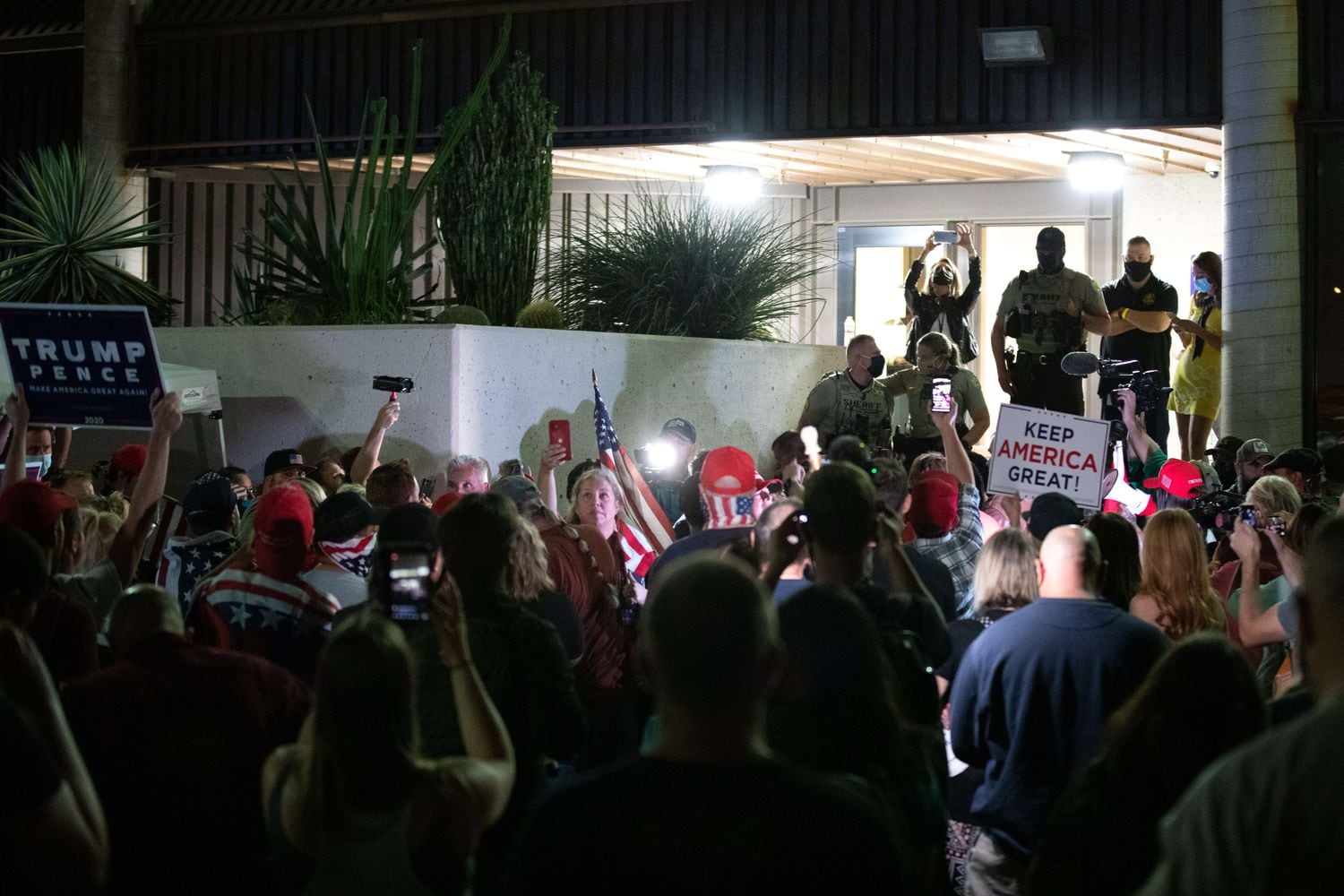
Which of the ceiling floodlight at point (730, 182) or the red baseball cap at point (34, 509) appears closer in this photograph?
the red baseball cap at point (34, 509)

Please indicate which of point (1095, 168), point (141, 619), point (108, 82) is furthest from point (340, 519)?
point (108, 82)

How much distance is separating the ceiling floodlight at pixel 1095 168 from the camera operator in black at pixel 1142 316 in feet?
7.02

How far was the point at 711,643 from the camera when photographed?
237cm

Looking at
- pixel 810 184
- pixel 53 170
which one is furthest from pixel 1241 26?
pixel 53 170

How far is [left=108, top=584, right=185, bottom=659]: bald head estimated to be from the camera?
3477 millimetres

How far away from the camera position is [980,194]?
1698 centimetres

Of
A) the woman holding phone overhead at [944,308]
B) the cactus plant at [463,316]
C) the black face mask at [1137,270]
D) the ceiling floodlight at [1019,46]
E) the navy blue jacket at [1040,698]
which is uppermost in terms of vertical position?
the ceiling floodlight at [1019,46]

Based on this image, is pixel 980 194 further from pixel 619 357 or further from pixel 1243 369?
pixel 619 357

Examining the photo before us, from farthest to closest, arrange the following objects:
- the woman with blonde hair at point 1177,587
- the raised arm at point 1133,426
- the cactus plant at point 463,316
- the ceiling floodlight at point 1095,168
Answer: the ceiling floodlight at point 1095,168
the cactus plant at point 463,316
the raised arm at point 1133,426
the woman with blonde hair at point 1177,587

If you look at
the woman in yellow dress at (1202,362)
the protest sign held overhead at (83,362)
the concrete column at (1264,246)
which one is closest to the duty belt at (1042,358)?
the woman in yellow dress at (1202,362)

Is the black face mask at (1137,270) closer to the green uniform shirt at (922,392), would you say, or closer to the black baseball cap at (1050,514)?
the green uniform shirt at (922,392)

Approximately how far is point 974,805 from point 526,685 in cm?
138

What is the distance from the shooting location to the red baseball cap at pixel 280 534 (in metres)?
4.71

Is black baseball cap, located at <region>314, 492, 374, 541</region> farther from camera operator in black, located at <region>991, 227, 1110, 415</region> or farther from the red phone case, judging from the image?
camera operator in black, located at <region>991, 227, 1110, 415</region>
